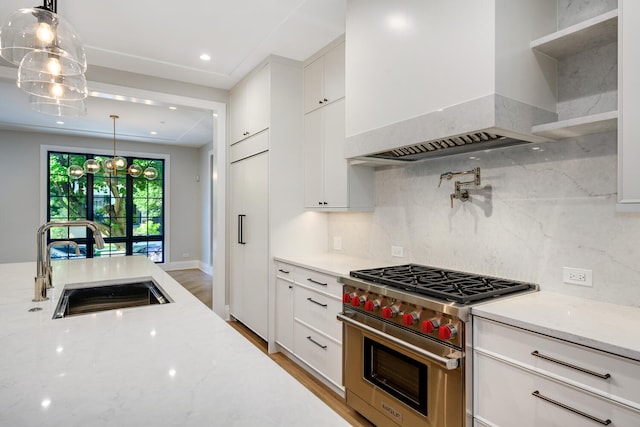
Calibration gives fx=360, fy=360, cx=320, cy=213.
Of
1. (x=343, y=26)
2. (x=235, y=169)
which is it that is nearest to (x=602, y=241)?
(x=343, y=26)

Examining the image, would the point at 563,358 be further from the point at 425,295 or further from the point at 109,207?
the point at 109,207

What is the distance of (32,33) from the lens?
4.69 ft

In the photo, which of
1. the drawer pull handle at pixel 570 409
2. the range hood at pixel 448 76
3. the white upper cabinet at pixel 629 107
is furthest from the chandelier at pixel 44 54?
the drawer pull handle at pixel 570 409

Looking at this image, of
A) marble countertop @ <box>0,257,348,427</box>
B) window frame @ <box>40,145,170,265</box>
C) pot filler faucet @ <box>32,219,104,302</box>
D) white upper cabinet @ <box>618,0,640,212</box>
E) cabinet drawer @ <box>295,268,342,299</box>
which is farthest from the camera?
window frame @ <box>40,145,170,265</box>

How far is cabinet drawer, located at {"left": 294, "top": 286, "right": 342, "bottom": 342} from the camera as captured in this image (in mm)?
2471

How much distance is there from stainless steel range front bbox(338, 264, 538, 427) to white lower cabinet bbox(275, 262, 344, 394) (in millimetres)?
192

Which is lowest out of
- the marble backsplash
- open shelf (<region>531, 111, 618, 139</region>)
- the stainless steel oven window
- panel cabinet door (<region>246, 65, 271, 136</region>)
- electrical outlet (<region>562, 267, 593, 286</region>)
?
the stainless steel oven window

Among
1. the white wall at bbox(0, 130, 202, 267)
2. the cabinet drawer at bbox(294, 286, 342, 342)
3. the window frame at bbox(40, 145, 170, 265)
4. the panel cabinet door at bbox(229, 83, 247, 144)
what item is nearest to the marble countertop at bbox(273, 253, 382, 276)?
the cabinet drawer at bbox(294, 286, 342, 342)

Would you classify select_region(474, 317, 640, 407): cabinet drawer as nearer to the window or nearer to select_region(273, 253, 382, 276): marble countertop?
select_region(273, 253, 382, 276): marble countertop

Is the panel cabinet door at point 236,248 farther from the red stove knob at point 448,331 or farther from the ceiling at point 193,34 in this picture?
the red stove knob at point 448,331

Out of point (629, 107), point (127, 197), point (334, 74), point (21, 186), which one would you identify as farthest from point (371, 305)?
point (21, 186)

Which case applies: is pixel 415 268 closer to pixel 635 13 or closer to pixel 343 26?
pixel 635 13

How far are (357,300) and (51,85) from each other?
1.98 m

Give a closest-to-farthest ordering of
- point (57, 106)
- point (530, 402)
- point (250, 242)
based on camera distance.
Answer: point (530, 402) < point (57, 106) < point (250, 242)
